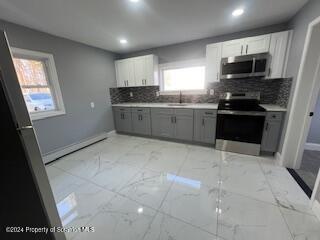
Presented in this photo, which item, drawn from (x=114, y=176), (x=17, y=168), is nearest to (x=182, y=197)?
(x=114, y=176)

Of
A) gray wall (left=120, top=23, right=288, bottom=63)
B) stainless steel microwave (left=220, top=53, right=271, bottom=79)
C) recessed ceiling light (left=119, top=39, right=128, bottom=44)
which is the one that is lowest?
stainless steel microwave (left=220, top=53, right=271, bottom=79)

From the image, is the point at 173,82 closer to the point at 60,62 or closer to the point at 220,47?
the point at 220,47

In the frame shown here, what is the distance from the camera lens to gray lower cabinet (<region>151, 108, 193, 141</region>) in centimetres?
315

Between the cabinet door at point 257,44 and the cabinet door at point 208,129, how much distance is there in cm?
141

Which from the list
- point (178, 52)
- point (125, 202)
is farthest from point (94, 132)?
point (178, 52)

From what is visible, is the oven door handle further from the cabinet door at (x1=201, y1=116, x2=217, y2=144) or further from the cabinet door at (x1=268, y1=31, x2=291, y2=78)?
the cabinet door at (x1=268, y1=31, x2=291, y2=78)

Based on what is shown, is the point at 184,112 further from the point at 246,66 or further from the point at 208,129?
the point at 246,66

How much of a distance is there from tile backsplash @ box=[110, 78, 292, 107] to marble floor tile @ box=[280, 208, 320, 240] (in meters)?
1.70

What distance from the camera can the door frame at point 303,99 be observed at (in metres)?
1.80

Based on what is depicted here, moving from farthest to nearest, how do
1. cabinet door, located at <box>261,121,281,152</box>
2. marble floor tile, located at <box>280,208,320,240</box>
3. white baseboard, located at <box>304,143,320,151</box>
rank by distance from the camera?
white baseboard, located at <box>304,143,320,151</box> < cabinet door, located at <box>261,121,281,152</box> < marble floor tile, located at <box>280,208,320,240</box>

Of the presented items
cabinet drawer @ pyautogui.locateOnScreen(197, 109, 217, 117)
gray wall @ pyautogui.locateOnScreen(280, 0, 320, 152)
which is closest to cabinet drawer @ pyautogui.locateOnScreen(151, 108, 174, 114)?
cabinet drawer @ pyautogui.locateOnScreen(197, 109, 217, 117)

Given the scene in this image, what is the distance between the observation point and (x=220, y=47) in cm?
279

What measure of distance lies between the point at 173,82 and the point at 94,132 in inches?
96.9

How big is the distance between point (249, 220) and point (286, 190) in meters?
0.81
